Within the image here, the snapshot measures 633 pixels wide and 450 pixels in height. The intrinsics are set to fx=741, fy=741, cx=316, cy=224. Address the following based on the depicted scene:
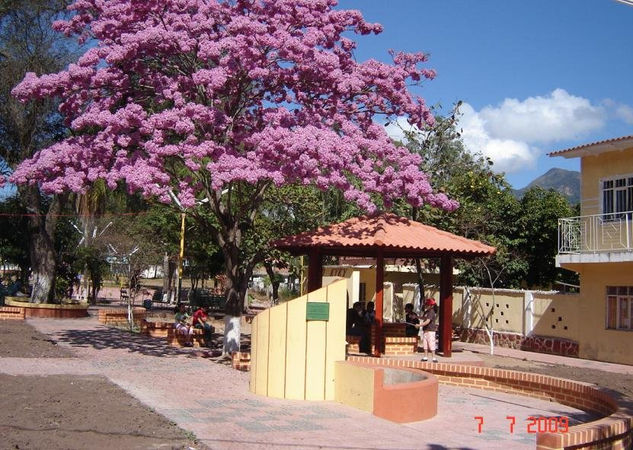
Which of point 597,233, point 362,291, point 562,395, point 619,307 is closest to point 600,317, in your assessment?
point 619,307

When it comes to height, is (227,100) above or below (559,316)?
above

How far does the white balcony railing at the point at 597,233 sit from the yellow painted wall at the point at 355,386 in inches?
457

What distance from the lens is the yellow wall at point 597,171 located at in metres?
21.2

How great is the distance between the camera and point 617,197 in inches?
842

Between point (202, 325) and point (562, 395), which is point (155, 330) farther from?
point (562, 395)

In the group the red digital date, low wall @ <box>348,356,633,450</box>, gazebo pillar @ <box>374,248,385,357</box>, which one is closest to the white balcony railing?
gazebo pillar @ <box>374,248,385,357</box>

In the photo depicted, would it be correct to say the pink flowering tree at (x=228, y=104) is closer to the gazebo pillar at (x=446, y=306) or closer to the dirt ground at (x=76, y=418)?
the gazebo pillar at (x=446, y=306)

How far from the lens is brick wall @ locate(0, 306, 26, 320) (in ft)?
90.9

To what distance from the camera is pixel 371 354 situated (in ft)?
60.8

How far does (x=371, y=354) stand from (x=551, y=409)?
21.8ft

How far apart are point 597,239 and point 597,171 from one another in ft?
6.93

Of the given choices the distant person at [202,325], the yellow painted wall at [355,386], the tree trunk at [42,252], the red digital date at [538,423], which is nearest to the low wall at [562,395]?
the red digital date at [538,423]

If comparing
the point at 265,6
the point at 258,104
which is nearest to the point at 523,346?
the point at 258,104

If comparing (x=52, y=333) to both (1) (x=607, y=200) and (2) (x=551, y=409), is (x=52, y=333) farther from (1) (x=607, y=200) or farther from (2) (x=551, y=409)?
(1) (x=607, y=200)
